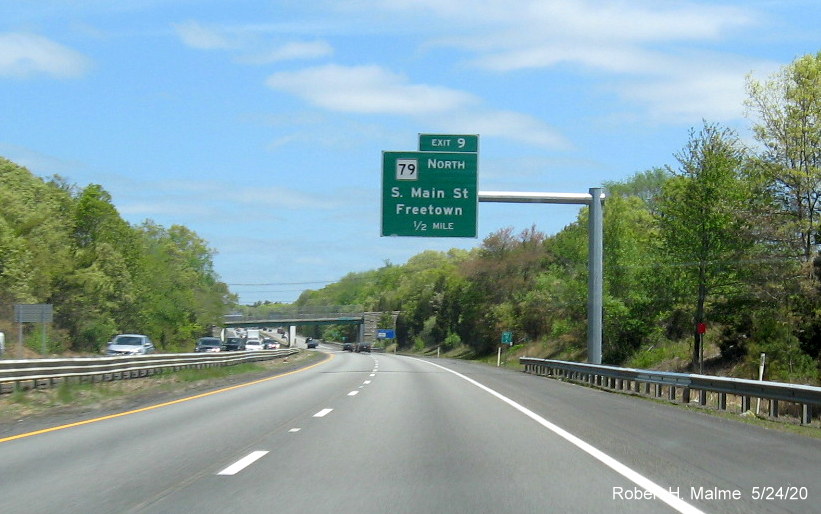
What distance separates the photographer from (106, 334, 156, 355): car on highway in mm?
46969

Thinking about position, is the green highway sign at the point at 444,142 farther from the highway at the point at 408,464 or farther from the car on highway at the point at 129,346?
the car on highway at the point at 129,346

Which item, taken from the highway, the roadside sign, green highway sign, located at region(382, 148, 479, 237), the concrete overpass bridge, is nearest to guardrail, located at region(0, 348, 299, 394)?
the roadside sign

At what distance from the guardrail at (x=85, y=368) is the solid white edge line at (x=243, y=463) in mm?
13673

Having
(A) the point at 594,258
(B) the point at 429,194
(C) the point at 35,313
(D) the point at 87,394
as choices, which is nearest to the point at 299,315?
(C) the point at 35,313

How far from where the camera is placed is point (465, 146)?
33.7 metres

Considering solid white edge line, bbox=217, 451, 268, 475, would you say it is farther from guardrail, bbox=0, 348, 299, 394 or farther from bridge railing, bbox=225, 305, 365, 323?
bridge railing, bbox=225, 305, 365, 323

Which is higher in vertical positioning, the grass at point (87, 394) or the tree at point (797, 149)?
the tree at point (797, 149)

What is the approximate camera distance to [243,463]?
10281 millimetres

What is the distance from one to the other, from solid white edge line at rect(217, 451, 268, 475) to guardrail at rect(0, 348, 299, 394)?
13.7 metres

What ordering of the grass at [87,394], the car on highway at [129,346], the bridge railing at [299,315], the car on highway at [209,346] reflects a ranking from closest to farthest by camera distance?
1. the grass at [87,394]
2. the car on highway at [129,346]
3. the car on highway at [209,346]
4. the bridge railing at [299,315]

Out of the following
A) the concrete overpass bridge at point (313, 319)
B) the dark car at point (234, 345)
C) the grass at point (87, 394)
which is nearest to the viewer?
the grass at point (87, 394)

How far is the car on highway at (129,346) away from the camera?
46969 mm

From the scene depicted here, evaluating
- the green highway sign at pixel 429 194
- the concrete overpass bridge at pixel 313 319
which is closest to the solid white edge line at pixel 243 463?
the green highway sign at pixel 429 194

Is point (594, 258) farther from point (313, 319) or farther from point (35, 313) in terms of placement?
point (313, 319)
